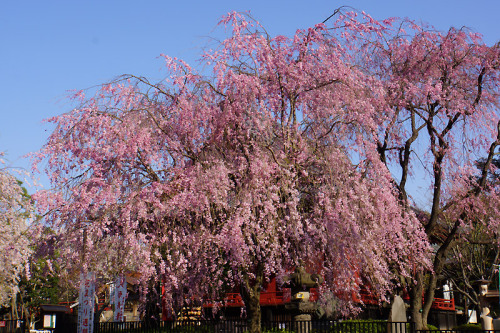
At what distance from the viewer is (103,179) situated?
1470 cm

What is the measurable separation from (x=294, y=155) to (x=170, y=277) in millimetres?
4960

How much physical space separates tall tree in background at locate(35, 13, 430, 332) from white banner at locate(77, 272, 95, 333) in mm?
476

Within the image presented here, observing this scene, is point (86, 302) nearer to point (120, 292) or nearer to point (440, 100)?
point (120, 292)

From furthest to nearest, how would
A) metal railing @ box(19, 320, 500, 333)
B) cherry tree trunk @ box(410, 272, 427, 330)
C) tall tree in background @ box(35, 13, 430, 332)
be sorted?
cherry tree trunk @ box(410, 272, 427, 330) → metal railing @ box(19, 320, 500, 333) → tall tree in background @ box(35, 13, 430, 332)

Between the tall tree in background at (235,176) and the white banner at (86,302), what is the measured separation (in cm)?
48

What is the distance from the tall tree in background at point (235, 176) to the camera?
14.1 meters

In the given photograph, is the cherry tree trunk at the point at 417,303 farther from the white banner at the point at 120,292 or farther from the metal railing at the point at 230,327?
the white banner at the point at 120,292

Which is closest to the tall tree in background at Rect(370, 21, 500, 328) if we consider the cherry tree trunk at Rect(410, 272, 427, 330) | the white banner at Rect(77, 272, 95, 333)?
the cherry tree trunk at Rect(410, 272, 427, 330)

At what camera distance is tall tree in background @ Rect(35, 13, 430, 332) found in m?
14.1

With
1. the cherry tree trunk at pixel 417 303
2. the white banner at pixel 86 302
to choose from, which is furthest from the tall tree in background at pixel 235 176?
the cherry tree trunk at pixel 417 303

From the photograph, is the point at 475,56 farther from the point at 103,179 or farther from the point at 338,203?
the point at 103,179

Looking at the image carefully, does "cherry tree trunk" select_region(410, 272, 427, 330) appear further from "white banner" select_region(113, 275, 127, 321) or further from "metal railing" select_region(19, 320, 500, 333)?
"white banner" select_region(113, 275, 127, 321)

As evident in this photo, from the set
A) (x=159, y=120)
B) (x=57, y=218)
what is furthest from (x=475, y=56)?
(x=57, y=218)

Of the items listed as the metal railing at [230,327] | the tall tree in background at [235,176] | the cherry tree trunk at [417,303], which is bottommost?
the metal railing at [230,327]
